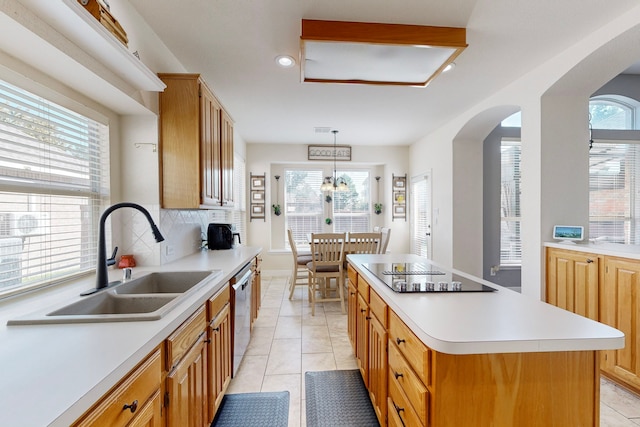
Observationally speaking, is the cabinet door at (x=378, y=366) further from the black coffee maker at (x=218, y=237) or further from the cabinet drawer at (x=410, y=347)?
the black coffee maker at (x=218, y=237)

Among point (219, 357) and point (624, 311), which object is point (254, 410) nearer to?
point (219, 357)

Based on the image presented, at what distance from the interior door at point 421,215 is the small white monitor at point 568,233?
211 cm

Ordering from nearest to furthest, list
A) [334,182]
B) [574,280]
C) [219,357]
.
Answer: [219,357]
[574,280]
[334,182]

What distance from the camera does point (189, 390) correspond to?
4.02ft

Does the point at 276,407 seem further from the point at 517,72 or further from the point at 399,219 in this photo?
the point at 399,219

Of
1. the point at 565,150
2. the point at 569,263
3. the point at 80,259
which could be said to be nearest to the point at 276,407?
the point at 80,259

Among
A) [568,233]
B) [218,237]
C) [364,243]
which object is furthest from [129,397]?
[568,233]

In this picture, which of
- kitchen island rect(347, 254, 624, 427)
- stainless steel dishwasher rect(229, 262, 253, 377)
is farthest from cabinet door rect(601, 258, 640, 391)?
stainless steel dishwasher rect(229, 262, 253, 377)

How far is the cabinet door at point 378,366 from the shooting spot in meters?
1.42

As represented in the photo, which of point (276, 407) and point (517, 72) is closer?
point (276, 407)

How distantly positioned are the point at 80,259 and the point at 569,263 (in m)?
3.51

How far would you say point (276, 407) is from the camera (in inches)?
71.5

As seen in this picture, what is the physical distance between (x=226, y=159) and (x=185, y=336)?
2133mm

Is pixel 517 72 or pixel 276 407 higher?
pixel 517 72
